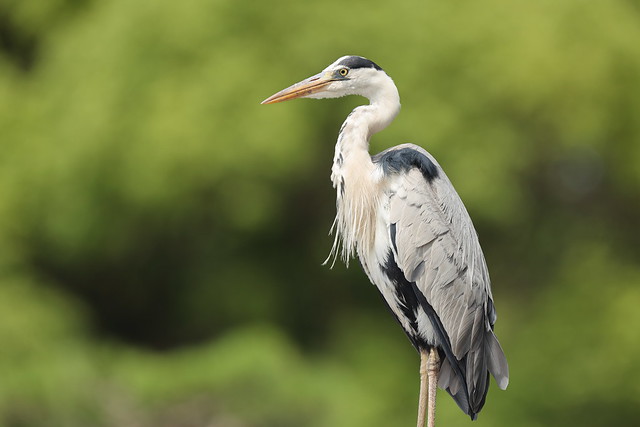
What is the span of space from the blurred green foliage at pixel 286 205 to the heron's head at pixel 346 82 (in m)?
3.80

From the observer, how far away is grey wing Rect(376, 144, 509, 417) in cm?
310

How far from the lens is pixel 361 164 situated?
10.5 ft

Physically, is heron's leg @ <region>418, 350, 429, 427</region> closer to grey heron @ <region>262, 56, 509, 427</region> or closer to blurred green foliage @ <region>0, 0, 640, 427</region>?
grey heron @ <region>262, 56, 509, 427</region>

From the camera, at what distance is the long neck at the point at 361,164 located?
10.4 feet

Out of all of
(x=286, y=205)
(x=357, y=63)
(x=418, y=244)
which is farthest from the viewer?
(x=286, y=205)

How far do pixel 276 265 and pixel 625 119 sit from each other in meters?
3.10

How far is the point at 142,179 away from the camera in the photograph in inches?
293

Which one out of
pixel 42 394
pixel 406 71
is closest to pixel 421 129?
pixel 406 71

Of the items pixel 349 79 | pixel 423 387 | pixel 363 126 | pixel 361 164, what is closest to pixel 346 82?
pixel 349 79

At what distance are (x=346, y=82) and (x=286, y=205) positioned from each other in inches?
191

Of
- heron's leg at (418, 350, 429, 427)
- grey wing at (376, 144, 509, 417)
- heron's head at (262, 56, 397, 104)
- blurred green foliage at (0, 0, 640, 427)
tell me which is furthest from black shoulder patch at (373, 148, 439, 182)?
blurred green foliage at (0, 0, 640, 427)

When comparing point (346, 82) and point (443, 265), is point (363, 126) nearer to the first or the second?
point (346, 82)

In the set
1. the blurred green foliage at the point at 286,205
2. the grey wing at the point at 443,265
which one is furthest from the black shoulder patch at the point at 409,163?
the blurred green foliage at the point at 286,205

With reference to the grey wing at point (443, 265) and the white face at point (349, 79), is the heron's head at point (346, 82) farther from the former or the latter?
the grey wing at point (443, 265)
